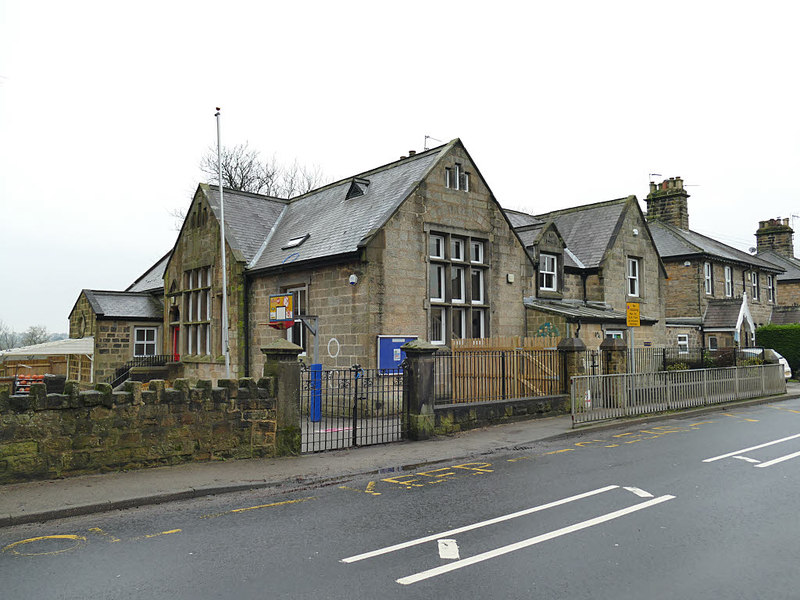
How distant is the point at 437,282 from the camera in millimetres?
19344

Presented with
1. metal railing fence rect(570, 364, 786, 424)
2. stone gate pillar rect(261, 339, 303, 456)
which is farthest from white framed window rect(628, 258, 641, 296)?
stone gate pillar rect(261, 339, 303, 456)

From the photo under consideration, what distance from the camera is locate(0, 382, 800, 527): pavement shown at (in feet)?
25.3

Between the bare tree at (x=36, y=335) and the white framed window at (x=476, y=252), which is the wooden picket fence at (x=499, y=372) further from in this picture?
the bare tree at (x=36, y=335)

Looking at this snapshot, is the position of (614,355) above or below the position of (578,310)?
below

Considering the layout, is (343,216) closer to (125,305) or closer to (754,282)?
(125,305)

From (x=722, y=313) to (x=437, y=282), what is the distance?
20947mm

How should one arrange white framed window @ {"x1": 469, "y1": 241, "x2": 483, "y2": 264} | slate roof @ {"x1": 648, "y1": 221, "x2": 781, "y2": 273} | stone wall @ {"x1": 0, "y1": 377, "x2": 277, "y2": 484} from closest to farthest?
stone wall @ {"x1": 0, "y1": 377, "x2": 277, "y2": 484}
white framed window @ {"x1": 469, "y1": 241, "x2": 483, "y2": 264}
slate roof @ {"x1": 648, "y1": 221, "x2": 781, "y2": 273}

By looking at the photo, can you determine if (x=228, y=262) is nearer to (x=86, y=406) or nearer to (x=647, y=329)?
(x=86, y=406)

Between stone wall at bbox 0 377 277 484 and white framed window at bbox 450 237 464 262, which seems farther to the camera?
white framed window at bbox 450 237 464 262

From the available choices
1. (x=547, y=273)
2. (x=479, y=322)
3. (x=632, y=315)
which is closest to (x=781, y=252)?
(x=547, y=273)

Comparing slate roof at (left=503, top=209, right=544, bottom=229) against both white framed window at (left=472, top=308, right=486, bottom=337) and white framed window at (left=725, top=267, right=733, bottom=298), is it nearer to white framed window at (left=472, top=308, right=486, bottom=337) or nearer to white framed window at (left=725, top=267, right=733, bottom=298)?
white framed window at (left=472, top=308, right=486, bottom=337)

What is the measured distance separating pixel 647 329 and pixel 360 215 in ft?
48.1

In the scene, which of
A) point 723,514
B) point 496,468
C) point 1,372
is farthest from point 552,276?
point 1,372

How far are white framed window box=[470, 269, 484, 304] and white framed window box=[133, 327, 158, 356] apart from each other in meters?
14.5
